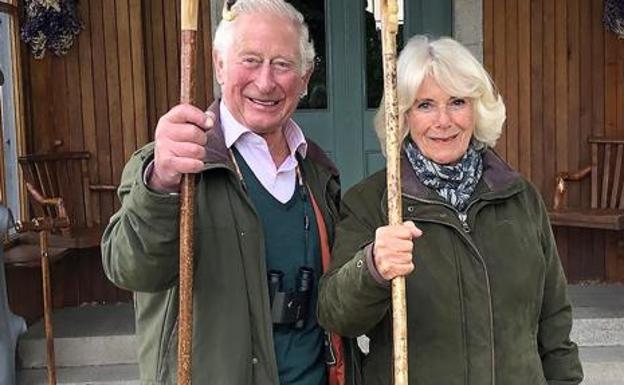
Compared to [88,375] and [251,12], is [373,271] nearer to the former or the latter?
[251,12]

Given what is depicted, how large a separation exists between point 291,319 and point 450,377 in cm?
37

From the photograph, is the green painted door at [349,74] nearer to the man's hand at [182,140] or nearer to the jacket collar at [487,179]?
the jacket collar at [487,179]

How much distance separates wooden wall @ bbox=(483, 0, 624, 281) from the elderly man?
319cm

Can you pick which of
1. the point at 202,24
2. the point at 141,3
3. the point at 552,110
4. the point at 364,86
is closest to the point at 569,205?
the point at 552,110

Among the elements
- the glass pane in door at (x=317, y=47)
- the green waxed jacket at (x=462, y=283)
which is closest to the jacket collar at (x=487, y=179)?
the green waxed jacket at (x=462, y=283)

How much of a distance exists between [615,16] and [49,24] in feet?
9.97

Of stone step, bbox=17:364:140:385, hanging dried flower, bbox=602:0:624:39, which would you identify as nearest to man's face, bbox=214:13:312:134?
stone step, bbox=17:364:140:385

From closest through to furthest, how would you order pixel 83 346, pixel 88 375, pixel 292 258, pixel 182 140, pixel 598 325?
pixel 182 140, pixel 292 258, pixel 88 375, pixel 83 346, pixel 598 325

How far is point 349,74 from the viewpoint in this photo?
4.89 m

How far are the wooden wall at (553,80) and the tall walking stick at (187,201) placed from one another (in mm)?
3601

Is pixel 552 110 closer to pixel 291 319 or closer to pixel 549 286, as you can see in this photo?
pixel 549 286

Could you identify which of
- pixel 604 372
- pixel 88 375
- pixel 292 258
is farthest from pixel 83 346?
pixel 292 258

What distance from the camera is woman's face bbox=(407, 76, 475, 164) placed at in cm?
189

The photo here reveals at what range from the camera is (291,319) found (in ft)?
5.79
